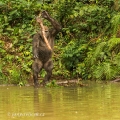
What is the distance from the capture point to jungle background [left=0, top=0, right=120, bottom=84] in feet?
49.1

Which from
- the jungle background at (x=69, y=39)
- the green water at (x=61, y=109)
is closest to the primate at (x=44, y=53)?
the jungle background at (x=69, y=39)

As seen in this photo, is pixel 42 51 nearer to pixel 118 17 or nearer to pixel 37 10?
pixel 118 17

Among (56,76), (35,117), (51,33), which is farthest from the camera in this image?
(56,76)

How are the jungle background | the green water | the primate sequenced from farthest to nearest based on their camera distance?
the jungle background, the primate, the green water

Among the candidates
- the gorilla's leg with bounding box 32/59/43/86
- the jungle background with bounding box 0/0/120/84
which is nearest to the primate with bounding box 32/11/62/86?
the gorilla's leg with bounding box 32/59/43/86

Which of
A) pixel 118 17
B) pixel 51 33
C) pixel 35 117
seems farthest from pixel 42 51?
pixel 35 117

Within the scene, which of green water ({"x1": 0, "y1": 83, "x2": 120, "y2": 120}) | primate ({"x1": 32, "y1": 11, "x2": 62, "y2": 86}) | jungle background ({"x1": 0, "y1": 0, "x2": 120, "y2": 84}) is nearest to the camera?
green water ({"x1": 0, "y1": 83, "x2": 120, "y2": 120})

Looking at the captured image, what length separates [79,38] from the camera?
1770cm

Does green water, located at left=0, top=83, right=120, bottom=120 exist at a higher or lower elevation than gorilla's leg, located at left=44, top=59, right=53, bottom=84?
lower

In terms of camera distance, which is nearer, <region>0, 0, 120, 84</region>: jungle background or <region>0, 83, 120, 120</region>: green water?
<region>0, 83, 120, 120</region>: green water

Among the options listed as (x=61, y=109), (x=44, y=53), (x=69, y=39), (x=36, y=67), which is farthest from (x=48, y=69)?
(x=61, y=109)

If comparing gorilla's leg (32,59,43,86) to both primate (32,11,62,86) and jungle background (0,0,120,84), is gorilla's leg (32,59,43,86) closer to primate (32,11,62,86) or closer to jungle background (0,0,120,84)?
primate (32,11,62,86)

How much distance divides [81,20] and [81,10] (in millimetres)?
712

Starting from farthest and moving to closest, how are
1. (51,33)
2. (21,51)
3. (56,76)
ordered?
(21,51) < (56,76) < (51,33)
